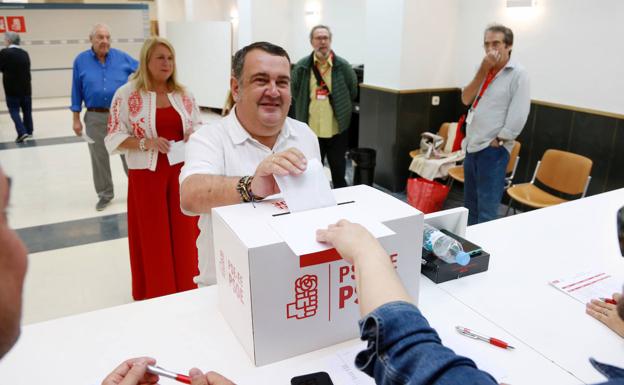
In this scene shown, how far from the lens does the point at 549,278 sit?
1648 mm

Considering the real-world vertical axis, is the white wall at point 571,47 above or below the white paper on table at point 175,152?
above

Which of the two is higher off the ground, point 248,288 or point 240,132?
point 240,132

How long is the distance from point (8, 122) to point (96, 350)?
9519mm

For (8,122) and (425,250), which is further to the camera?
(8,122)

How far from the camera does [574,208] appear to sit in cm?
233

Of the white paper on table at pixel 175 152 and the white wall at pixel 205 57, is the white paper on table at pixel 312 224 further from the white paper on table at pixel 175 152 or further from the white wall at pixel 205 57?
the white wall at pixel 205 57

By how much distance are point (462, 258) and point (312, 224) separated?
71 cm

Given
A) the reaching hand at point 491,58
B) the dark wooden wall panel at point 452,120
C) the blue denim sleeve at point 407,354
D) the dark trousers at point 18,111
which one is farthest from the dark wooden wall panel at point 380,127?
the dark trousers at point 18,111

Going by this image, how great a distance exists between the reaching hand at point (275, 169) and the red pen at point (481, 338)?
65 centimetres

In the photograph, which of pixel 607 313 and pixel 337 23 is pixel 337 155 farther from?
pixel 607 313

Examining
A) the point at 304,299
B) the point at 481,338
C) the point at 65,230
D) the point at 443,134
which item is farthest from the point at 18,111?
the point at 481,338

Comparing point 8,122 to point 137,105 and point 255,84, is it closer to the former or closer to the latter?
point 137,105

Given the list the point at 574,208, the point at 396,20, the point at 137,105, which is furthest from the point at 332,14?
the point at 574,208

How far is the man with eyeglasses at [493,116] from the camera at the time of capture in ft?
10.6
